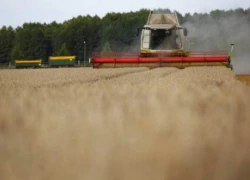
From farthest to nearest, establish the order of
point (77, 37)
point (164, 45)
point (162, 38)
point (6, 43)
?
point (6, 43) < point (77, 37) < point (164, 45) < point (162, 38)

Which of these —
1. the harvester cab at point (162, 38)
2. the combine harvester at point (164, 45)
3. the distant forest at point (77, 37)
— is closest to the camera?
the combine harvester at point (164, 45)

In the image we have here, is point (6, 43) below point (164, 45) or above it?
below

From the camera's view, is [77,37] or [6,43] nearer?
[77,37]

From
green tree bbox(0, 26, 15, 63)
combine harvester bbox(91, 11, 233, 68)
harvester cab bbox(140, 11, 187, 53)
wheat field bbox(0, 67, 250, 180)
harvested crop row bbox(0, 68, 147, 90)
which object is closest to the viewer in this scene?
wheat field bbox(0, 67, 250, 180)

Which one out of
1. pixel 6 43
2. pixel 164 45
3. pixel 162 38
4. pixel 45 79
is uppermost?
pixel 162 38

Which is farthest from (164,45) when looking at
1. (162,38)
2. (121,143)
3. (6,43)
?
(6,43)

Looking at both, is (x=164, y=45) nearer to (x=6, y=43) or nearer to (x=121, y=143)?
(x=121, y=143)

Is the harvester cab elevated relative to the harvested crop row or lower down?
elevated

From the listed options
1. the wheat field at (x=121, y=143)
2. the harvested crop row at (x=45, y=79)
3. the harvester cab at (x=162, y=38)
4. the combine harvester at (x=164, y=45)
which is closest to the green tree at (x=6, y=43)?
the combine harvester at (x=164, y=45)

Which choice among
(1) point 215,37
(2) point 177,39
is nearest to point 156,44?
(2) point 177,39

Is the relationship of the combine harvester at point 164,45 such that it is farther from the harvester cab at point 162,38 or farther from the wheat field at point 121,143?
the wheat field at point 121,143

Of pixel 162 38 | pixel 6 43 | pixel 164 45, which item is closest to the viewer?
pixel 162 38

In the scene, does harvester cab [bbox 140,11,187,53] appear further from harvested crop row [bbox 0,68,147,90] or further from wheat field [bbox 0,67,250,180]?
wheat field [bbox 0,67,250,180]

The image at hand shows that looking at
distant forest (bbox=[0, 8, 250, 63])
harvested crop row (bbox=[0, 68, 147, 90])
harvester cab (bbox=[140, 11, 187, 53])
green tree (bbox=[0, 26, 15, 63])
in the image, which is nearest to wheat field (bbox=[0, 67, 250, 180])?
harvested crop row (bbox=[0, 68, 147, 90])
